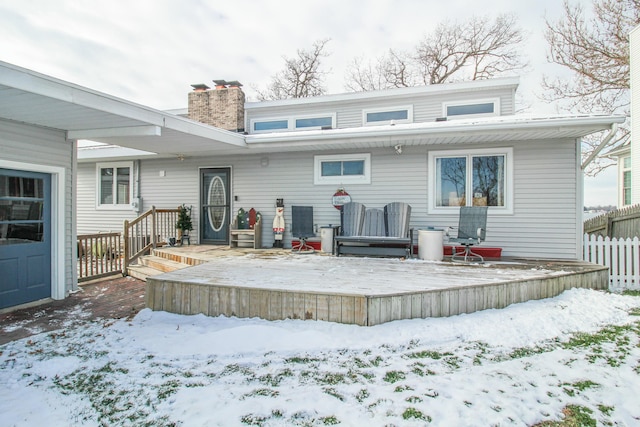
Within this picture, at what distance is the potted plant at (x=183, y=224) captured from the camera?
7996 mm

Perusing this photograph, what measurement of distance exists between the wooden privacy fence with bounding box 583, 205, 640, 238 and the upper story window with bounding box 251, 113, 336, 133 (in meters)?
7.36

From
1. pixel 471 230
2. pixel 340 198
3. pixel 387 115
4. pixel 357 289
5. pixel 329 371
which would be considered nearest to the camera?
pixel 329 371

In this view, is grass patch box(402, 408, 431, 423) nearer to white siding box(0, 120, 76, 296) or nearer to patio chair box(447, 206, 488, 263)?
patio chair box(447, 206, 488, 263)

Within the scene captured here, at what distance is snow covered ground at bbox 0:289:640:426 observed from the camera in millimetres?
2164

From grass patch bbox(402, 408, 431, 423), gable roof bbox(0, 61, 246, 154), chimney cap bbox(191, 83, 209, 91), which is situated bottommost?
grass patch bbox(402, 408, 431, 423)

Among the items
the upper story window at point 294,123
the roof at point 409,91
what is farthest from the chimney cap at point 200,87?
the upper story window at point 294,123

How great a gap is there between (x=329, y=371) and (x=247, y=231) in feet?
17.1

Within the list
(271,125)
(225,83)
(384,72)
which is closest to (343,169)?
(271,125)

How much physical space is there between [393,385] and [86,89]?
14.4ft

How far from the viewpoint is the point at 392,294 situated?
3670 millimetres

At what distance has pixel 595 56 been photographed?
493 inches

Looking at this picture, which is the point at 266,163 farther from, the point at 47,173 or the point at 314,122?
the point at 47,173

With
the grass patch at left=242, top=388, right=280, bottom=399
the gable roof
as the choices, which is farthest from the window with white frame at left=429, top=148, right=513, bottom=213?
the grass patch at left=242, top=388, right=280, bottom=399

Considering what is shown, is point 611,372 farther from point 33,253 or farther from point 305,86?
point 305,86
